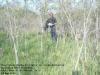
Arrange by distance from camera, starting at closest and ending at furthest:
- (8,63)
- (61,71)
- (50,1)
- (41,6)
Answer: (61,71) → (8,63) → (41,6) → (50,1)

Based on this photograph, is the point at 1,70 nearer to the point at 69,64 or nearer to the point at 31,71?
the point at 31,71

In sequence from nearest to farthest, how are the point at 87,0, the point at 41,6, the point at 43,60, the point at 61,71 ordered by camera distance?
1. the point at 87,0
2. the point at 61,71
3. the point at 43,60
4. the point at 41,6

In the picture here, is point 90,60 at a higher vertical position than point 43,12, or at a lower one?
lower

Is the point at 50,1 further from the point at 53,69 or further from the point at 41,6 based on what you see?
the point at 53,69

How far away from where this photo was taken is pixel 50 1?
489cm

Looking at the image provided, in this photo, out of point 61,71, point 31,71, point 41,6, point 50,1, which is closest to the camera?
point 61,71

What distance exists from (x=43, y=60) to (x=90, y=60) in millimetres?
1106

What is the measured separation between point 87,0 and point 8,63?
2190 mm

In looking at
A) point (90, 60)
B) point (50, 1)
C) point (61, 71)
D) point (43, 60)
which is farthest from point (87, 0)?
point (50, 1)

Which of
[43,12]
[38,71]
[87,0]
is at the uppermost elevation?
[87,0]

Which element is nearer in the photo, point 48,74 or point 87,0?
point 87,0

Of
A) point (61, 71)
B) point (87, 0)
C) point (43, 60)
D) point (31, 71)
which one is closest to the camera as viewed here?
point (87, 0)

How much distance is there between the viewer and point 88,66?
3021 mm

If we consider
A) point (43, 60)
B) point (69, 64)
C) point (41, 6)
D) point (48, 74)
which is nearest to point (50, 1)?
point (41, 6)
